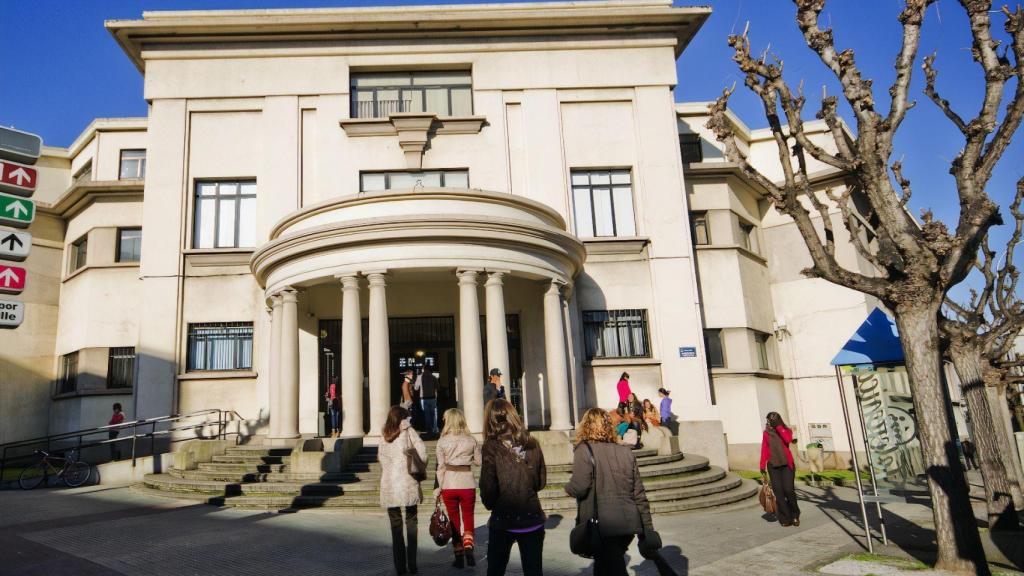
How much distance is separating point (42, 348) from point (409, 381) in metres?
14.8

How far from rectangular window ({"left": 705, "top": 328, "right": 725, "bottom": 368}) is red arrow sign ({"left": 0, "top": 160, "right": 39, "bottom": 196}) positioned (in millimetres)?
18457

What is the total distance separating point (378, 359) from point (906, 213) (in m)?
9.63

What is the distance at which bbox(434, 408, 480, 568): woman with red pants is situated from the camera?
686 cm

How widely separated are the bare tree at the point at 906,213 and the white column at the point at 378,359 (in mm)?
7749

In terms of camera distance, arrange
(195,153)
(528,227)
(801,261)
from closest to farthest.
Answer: (528,227), (195,153), (801,261)

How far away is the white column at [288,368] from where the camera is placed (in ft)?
48.9

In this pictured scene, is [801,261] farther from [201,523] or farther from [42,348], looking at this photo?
[42,348]

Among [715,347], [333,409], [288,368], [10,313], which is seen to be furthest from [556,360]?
[10,313]

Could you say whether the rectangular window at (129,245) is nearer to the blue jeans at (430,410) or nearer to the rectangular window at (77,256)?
the rectangular window at (77,256)

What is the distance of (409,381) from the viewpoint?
15.6 metres

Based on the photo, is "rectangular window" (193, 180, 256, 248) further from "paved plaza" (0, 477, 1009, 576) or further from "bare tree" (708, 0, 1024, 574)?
"bare tree" (708, 0, 1024, 574)

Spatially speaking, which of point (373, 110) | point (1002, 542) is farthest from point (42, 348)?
point (1002, 542)

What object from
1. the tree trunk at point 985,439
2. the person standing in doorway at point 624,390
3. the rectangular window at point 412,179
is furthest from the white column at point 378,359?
the tree trunk at point 985,439

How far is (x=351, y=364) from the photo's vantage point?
1386 centimetres
